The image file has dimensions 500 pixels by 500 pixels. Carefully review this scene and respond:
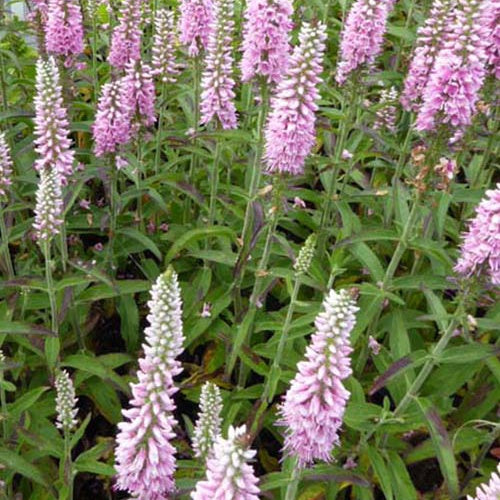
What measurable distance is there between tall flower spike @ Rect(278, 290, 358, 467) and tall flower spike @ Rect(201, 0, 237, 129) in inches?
113

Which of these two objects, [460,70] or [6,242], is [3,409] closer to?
[6,242]

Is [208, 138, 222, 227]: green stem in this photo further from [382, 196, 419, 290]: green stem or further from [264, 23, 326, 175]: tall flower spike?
[382, 196, 419, 290]: green stem

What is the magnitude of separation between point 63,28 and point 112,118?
1.12 meters

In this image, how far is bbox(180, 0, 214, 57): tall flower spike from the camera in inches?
223

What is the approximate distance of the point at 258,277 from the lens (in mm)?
5188

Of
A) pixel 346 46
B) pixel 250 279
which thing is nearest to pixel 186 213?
pixel 250 279

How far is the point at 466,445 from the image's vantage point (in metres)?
4.74

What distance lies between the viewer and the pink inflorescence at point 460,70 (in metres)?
4.25

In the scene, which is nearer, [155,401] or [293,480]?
[155,401]

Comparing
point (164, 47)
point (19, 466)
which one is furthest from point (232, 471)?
point (164, 47)

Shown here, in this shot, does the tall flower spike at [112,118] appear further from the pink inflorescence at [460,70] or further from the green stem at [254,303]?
the pink inflorescence at [460,70]

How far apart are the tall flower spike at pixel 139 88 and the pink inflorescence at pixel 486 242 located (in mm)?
2933

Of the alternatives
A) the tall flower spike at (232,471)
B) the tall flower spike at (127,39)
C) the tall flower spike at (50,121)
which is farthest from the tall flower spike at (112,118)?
the tall flower spike at (232,471)

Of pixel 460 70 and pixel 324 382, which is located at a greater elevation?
pixel 460 70
